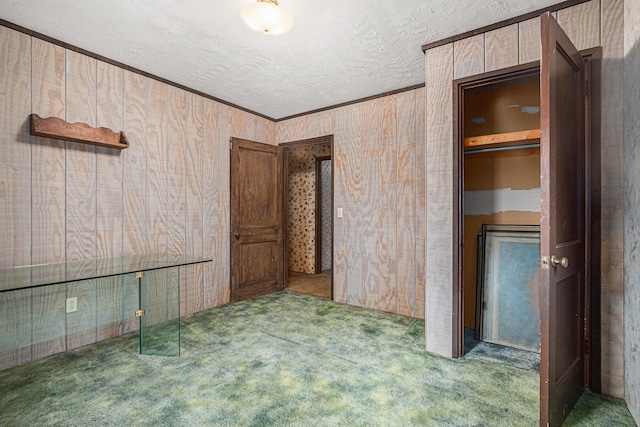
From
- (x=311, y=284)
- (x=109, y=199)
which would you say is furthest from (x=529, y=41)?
(x=311, y=284)

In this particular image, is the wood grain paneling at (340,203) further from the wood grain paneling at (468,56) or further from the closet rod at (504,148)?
the wood grain paneling at (468,56)

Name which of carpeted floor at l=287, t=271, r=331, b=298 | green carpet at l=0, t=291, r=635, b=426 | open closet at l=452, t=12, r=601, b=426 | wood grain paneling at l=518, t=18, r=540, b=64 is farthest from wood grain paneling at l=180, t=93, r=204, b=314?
wood grain paneling at l=518, t=18, r=540, b=64

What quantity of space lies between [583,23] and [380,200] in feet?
7.29

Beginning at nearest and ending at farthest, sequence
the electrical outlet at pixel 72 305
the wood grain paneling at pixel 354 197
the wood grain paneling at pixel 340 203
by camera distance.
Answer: the electrical outlet at pixel 72 305 → the wood grain paneling at pixel 354 197 → the wood grain paneling at pixel 340 203

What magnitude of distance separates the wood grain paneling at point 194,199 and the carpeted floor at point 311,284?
56.8 inches

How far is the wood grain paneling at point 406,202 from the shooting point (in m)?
3.41

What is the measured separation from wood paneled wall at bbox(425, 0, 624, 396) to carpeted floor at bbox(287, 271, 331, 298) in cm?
199

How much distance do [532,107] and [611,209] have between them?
119 cm

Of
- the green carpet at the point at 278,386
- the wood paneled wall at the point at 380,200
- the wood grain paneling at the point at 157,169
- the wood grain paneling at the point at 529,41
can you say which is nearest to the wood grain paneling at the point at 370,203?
the wood paneled wall at the point at 380,200

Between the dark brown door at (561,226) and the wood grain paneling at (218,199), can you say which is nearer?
the dark brown door at (561,226)

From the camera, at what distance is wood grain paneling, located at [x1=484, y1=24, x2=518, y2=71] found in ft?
7.30

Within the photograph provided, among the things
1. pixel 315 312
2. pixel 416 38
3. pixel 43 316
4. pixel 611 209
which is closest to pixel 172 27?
pixel 416 38

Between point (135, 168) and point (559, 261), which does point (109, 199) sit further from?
point (559, 261)

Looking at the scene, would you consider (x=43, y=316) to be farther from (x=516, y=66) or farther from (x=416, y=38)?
(x=516, y=66)
